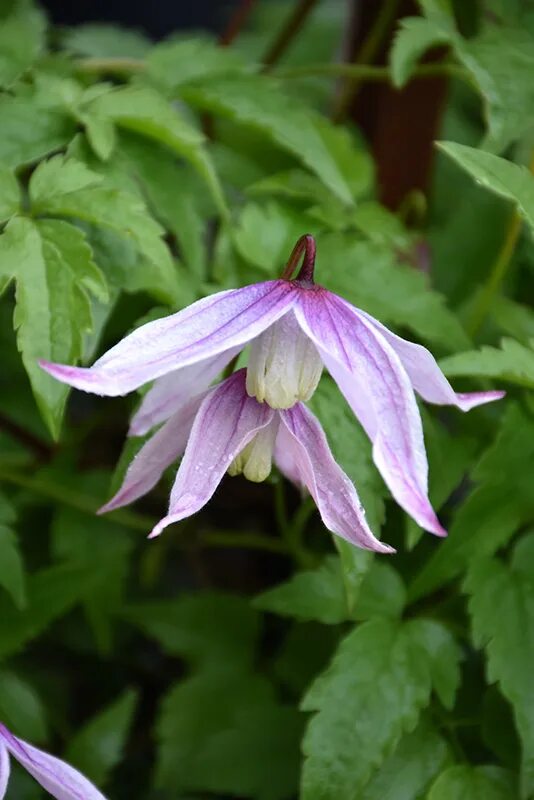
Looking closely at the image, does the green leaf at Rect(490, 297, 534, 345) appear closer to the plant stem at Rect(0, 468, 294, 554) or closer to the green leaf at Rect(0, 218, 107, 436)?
the plant stem at Rect(0, 468, 294, 554)

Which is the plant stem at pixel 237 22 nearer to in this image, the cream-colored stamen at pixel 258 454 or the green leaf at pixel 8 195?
the green leaf at pixel 8 195

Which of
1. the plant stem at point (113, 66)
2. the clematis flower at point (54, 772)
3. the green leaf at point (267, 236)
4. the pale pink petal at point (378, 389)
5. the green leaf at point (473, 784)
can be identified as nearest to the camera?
the pale pink petal at point (378, 389)

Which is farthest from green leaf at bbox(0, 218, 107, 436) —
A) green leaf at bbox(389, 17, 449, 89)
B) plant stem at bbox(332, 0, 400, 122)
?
plant stem at bbox(332, 0, 400, 122)

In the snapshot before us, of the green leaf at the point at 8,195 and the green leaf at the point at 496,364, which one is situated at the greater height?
the green leaf at the point at 8,195

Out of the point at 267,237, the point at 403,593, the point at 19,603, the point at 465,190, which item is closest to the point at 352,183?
the point at 267,237

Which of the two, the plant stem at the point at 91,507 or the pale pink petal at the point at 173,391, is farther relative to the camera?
the plant stem at the point at 91,507

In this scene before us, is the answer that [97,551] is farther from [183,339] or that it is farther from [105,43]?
[105,43]

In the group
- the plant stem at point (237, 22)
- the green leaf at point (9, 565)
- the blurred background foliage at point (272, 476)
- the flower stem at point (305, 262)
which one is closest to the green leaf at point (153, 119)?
the blurred background foliage at point (272, 476)

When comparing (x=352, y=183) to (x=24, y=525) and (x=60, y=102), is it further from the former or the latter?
(x=24, y=525)
